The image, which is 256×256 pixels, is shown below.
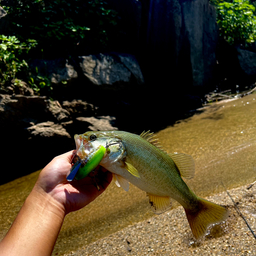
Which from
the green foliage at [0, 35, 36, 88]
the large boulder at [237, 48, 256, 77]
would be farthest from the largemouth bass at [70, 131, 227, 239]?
the large boulder at [237, 48, 256, 77]

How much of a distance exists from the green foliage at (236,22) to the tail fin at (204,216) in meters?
11.4

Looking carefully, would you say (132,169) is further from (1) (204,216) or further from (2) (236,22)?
(2) (236,22)

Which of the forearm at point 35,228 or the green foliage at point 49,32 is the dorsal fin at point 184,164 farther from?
the green foliage at point 49,32

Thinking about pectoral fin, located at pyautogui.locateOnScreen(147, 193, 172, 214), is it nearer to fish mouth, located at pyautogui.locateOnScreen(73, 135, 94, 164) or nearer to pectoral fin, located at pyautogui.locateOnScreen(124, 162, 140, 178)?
pectoral fin, located at pyautogui.locateOnScreen(124, 162, 140, 178)

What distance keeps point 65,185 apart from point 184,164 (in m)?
1.23

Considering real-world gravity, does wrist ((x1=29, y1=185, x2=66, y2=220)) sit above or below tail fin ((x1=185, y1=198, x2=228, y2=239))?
above

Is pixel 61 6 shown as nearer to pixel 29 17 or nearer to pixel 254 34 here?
pixel 29 17

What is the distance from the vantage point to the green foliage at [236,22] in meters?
11.1

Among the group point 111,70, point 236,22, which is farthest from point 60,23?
point 236,22

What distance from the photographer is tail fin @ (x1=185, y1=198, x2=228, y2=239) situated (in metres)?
2.07

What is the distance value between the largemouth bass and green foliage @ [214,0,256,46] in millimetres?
11405

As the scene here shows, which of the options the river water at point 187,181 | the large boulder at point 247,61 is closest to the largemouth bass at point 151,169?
the river water at point 187,181

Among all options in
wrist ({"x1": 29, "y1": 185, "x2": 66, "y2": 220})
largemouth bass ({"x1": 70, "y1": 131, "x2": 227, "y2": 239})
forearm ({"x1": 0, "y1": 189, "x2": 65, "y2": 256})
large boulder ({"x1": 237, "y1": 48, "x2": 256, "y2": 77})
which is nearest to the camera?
forearm ({"x1": 0, "y1": 189, "x2": 65, "y2": 256})

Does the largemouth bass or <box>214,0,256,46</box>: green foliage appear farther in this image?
<box>214,0,256,46</box>: green foliage
